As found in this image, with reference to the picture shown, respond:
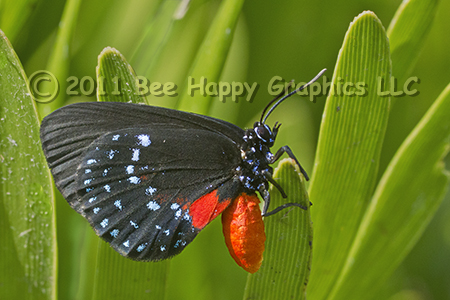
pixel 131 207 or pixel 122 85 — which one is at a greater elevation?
pixel 122 85

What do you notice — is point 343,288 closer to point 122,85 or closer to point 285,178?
point 285,178

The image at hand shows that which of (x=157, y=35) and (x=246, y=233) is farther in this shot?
(x=157, y=35)

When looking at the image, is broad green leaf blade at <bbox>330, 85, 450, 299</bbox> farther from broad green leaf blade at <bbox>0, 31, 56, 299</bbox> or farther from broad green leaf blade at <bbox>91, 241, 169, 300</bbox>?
broad green leaf blade at <bbox>0, 31, 56, 299</bbox>

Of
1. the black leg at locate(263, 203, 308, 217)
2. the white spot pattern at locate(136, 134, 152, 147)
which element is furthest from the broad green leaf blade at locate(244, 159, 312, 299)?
the white spot pattern at locate(136, 134, 152, 147)

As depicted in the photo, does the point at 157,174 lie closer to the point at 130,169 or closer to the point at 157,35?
the point at 130,169

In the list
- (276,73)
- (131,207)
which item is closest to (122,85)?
(131,207)

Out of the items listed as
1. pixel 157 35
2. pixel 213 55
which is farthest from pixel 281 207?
pixel 157 35
